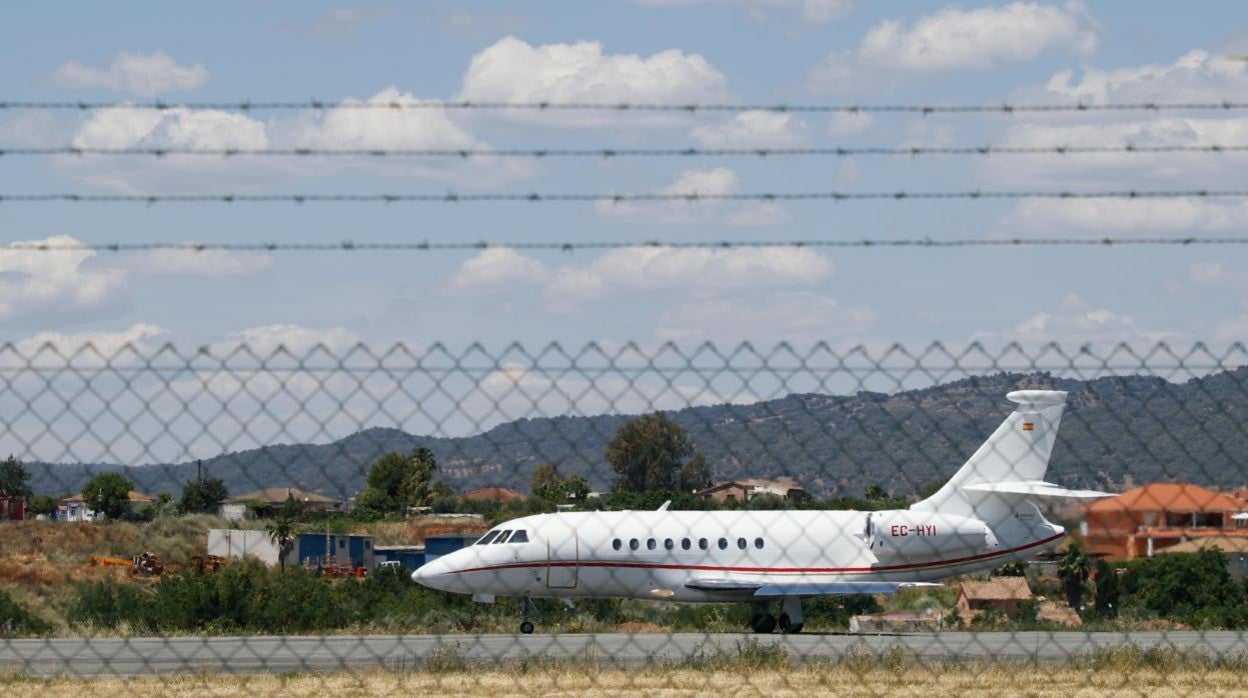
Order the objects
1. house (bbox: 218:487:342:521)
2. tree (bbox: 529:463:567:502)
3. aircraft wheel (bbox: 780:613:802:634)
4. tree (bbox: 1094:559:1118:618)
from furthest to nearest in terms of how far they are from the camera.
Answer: tree (bbox: 1094:559:1118:618) < aircraft wheel (bbox: 780:613:802:634) < tree (bbox: 529:463:567:502) < house (bbox: 218:487:342:521)

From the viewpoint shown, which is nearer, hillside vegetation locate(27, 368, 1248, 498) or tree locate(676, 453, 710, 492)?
hillside vegetation locate(27, 368, 1248, 498)

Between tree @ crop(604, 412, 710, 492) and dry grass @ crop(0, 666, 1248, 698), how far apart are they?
130 cm

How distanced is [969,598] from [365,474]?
31940 mm

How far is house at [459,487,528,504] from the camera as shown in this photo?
8078 millimetres

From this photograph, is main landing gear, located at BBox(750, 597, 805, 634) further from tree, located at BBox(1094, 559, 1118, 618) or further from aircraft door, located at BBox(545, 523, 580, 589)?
tree, located at BBox(1094, 559, 1118, 618)

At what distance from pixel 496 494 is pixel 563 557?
19.3 metres

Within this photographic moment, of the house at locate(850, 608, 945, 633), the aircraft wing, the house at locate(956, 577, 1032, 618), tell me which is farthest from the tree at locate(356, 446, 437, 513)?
the house at locate(956, 577, 1032, 618)

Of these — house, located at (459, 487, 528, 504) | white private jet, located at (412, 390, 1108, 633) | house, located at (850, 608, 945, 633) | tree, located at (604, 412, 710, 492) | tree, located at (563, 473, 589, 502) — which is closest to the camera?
house, located at (459, 487, 528, 504)

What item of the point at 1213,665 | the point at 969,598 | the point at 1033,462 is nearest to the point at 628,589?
the point at 1033,462

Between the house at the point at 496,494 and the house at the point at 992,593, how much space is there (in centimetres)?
2721

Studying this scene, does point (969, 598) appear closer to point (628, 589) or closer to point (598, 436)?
point (628, 589)

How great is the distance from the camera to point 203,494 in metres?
7.79

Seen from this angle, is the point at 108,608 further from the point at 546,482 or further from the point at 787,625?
the point at 546,482

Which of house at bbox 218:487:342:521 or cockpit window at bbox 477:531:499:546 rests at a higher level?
house at bbox 218:487:342:521
